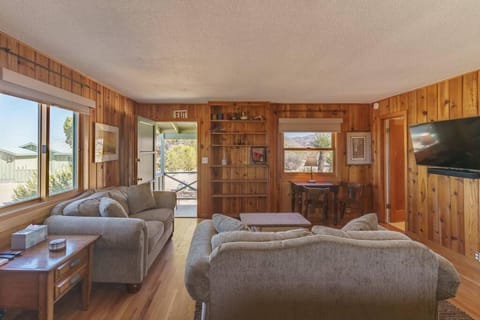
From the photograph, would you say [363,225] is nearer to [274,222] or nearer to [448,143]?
[274,222]

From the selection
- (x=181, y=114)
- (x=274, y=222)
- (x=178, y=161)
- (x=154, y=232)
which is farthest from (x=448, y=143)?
(x=178, y=161)

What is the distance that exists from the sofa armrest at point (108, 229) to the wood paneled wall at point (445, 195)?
3092 mm

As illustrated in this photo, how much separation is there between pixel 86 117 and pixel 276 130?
3.31 metres

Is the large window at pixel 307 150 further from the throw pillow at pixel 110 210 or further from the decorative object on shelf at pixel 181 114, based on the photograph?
the throw pillow at pixel 110 210

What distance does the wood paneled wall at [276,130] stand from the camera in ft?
17.5

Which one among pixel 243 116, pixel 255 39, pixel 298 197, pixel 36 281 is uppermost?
pixel 255 39

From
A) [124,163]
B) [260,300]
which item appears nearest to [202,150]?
[124,163]

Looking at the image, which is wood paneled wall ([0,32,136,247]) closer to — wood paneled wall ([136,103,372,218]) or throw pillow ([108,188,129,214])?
throw pillow ([108,188,129,214])

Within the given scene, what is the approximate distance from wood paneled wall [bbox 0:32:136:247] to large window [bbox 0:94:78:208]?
0.15 m

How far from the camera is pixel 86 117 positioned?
11.5 ft

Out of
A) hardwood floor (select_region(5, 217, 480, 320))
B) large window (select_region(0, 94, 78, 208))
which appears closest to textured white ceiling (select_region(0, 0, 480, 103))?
large window (select_region(0, 94, 78, 208))

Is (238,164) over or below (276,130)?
below

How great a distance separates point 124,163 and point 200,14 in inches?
131

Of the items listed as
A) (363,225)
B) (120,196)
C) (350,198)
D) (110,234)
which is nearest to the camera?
(363,225)
